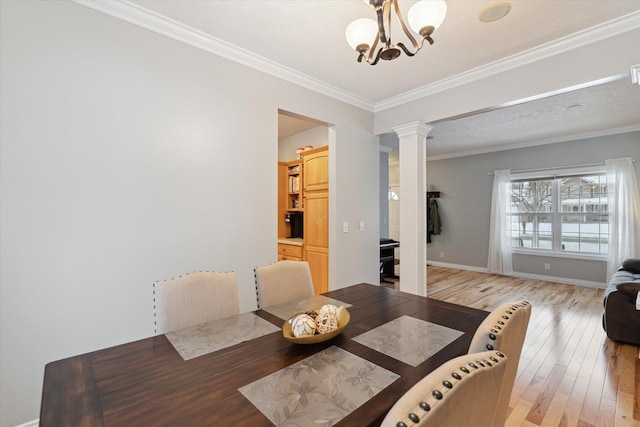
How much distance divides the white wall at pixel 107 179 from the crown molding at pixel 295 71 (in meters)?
0.06

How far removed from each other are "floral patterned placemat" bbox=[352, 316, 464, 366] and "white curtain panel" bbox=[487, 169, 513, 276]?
17.7ft

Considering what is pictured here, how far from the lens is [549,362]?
2473mm

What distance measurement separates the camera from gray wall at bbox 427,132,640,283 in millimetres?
4789

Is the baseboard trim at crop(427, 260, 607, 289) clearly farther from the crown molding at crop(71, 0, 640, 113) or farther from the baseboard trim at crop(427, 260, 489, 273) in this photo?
the crown molding at crop(71, 0, 640, 113)

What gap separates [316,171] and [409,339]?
2.80 m

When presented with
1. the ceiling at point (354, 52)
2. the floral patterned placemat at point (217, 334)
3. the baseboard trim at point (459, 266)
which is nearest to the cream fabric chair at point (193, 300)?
the floral patterned placemat at point (217, 334)

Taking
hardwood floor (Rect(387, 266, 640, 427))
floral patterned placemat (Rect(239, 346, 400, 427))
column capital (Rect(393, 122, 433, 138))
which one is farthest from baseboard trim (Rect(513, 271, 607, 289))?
floral patterned placemat (Rect(239, 346, 400, 427))

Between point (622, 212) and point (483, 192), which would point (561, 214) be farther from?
point (483, 192)

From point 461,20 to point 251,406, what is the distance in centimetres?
256

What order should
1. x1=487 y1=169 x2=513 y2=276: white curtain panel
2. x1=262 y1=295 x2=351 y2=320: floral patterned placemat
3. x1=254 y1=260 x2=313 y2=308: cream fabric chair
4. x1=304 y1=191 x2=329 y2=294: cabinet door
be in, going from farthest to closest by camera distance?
x1=487 y1=169 x2=513 y2=276: white curtain panel
x1=304 y1=191 x2=329 y2=294: cabinet door
x1=254 y1=260 x2=313 y2=308: cream fabric chair
x1=262 y1=295 x2=351 y2=320: floral patterned placemat

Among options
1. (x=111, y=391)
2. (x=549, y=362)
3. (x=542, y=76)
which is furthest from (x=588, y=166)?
(x=111, y=391)

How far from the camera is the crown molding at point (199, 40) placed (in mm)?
1810

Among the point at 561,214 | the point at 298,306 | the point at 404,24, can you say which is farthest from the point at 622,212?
the point at 298,306

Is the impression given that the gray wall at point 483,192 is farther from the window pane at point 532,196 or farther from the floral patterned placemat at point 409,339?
the floral patterned placemat at point 409,339
